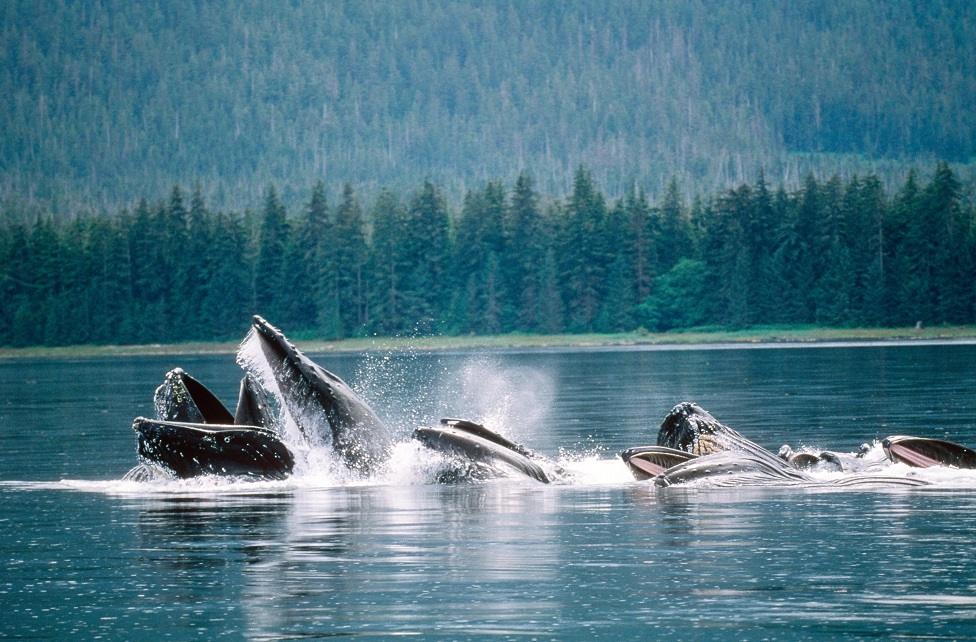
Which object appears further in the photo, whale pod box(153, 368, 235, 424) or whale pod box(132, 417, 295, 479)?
whale pod box(153, 368, 235, 424)

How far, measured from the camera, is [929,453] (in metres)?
31.4

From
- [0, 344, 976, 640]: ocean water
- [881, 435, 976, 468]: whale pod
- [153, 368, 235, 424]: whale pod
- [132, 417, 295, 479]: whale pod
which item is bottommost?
[0, 344, 976, 640]: ocean water

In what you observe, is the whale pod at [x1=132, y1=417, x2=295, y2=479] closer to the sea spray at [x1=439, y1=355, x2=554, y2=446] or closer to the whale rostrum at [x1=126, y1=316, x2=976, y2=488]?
the whale rostrum at [x1=126, y1=316, x2=976, y2=488]

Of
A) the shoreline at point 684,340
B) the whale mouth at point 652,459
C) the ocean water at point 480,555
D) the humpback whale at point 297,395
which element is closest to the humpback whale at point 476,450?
the ocean water at point 480,555

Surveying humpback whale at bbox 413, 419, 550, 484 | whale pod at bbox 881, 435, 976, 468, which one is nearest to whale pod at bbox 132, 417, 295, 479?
humpback whale at bbox 413, 419, 550, 484

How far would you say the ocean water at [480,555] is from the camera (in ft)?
56.0

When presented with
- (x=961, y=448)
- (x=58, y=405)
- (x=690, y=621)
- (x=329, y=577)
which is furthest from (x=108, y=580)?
(x=58, y=405)

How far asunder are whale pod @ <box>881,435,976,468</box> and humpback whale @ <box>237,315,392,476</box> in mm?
9524

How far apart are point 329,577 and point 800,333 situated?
542 ft

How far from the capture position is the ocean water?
56.0ft

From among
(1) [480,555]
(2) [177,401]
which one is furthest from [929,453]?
(2) [177,401]

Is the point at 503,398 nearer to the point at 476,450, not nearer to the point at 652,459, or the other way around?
the point at 476,450

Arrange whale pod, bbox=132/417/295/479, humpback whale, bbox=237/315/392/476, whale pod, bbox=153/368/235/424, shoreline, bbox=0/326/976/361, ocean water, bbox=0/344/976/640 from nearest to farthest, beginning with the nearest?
ocean water, bbox=0/344/976/640 → whale pod, bbox=132/417/295/479 → whale pod, bbox=153/368/235/424 → humpback whale, bbox=237/315/392/476 → shoreline, bbox=0/326/976/361

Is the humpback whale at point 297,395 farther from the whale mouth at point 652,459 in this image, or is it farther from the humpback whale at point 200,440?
the whale mouth at point 652,459
